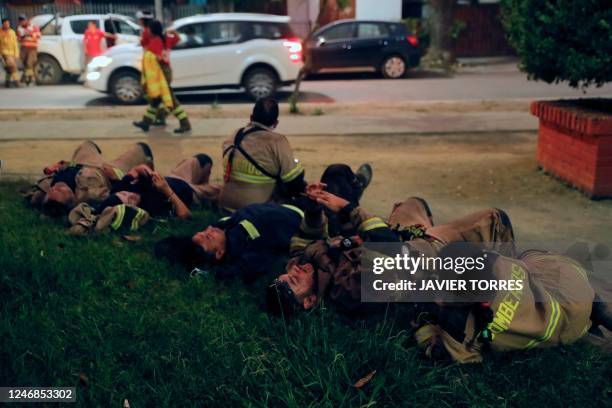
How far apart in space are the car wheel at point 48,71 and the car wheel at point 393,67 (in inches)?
340

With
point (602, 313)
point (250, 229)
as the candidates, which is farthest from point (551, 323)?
point (250, 229)

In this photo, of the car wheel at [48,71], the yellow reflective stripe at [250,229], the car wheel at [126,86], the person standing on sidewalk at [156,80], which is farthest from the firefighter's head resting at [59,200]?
the car wheel at [48,71]

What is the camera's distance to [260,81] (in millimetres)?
14586

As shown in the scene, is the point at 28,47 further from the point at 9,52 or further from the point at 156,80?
the point at 156,80

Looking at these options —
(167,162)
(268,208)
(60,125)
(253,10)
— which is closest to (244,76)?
(60,125)

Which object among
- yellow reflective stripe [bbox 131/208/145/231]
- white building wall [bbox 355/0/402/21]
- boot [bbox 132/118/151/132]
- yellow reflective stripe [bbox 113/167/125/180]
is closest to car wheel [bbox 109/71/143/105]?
boot [bbox 132/118/151/132]

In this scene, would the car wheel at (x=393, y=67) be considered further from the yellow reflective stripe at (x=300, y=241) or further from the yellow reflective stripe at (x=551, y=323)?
the yellow reflective stripe at (x=551, y=323)

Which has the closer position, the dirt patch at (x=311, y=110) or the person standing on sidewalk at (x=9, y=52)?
the dirt patch at (x=311, y=110)

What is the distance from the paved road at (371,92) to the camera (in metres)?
14.7

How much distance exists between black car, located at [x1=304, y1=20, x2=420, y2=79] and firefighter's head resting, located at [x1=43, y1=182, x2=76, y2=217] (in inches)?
530

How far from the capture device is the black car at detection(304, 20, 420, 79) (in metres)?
18.8

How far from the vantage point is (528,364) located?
11.7ft

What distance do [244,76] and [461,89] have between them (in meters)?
5.26

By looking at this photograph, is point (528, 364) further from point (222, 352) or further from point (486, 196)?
point (486, 196)
